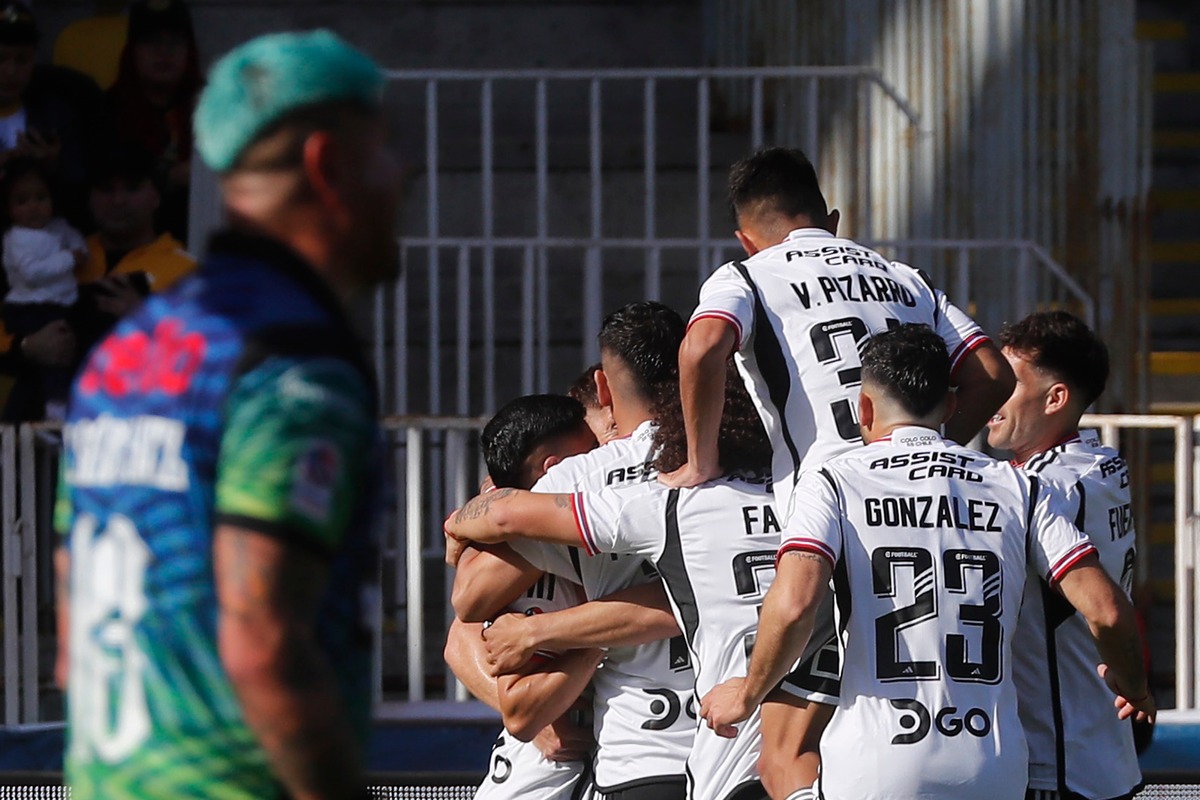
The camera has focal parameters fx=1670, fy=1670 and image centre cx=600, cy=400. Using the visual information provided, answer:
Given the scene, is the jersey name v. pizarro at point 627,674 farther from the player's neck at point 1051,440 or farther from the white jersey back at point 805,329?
the player's neck at point 1051,440

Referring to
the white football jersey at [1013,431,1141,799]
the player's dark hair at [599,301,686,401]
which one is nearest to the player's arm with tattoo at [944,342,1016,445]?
the white football jersey at [1013,431,1141,799]

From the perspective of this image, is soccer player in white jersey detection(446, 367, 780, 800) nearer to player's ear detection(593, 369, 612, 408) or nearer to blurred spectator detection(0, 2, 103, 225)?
player's ear detection(593, 369, 612, 408)

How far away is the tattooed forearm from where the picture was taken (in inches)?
141

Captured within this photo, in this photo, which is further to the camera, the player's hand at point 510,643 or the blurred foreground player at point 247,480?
the player's hand at point 510,643

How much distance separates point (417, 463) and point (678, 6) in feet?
19.6

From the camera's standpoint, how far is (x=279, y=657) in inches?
64.9

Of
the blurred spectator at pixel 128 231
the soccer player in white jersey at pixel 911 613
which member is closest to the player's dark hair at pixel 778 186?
the soccer player in white jersey at pixel 911 613

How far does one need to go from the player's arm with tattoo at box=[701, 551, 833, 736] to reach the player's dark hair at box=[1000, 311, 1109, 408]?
992mm

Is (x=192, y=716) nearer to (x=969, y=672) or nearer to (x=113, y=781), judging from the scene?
(x=113, y=781)

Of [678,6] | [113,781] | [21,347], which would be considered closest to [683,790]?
[113,781]

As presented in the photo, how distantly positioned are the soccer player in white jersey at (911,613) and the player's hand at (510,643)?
523 mm

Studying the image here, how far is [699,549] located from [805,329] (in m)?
0.67

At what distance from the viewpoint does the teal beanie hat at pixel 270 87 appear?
70.4 inches

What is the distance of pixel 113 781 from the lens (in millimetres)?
1775
